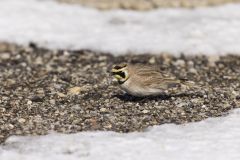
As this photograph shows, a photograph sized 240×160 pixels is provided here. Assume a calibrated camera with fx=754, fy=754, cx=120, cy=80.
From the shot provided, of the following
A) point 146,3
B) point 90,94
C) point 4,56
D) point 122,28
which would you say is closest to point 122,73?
point 90,94

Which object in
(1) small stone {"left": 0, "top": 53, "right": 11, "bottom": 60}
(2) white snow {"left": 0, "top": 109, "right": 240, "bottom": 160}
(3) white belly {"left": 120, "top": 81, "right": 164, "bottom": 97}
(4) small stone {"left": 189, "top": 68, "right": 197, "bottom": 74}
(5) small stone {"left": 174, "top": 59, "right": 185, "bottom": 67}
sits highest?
(1) small stone {"left": 0, "top": 53, "right": 11, "bottom": 60}

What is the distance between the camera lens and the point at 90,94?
911cm

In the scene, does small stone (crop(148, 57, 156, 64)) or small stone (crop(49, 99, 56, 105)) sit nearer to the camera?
small stone (crop(49, 99, 56, 105))

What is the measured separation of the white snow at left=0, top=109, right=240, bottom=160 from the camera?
6957mm

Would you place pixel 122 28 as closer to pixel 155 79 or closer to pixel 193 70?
pixel 193 70

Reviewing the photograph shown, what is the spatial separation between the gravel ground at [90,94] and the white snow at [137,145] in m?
0.30

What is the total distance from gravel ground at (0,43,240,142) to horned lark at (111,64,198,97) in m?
0.23

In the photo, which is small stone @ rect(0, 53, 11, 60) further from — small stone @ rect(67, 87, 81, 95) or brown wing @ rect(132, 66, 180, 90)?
brown wing @ rect(132, 66, 180, 90)

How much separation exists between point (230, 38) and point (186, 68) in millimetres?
1385

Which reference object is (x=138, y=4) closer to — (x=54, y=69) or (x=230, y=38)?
(x=230, y=38)

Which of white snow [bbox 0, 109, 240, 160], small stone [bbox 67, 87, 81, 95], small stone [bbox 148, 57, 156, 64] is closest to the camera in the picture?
white snow [bbox 0, 109, 240, 160]

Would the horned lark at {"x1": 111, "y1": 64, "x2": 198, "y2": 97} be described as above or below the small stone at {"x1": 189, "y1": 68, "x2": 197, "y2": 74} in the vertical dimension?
below

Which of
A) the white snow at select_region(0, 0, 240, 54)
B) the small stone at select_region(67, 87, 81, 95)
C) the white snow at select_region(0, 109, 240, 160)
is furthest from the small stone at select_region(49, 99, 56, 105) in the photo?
the white snow at select_region(0, 0, 240, 54)

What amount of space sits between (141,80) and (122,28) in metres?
4.18
